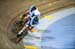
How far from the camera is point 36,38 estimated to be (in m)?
4.25

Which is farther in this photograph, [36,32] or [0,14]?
[0,14]

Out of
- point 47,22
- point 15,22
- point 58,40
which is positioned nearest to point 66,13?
point 47,22

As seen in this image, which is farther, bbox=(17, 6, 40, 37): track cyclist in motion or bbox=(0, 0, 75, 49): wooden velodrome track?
bbox=(17, 6, 40, 37): track cyclist in motion

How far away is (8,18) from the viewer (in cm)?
463

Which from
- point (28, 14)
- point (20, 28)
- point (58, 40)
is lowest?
point (58, 40)

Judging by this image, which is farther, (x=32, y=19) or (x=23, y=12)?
(x=23, y=12)

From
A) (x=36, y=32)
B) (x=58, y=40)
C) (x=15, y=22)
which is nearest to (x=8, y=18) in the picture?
(x=15, y=22)

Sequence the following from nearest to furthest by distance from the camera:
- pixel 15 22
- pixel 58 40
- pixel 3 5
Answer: pixel 58 40 < pixel 15 22 < pixel 3 5

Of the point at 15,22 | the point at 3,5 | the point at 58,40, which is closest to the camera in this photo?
the point at 58,40

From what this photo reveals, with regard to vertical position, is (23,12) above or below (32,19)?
above

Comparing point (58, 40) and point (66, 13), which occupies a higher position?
point (66, 13)

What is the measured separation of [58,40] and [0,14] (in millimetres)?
1497

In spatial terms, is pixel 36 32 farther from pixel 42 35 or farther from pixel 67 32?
pixel 67 32

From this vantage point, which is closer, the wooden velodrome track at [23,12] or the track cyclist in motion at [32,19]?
the wooden velodrome track at [23,12]
